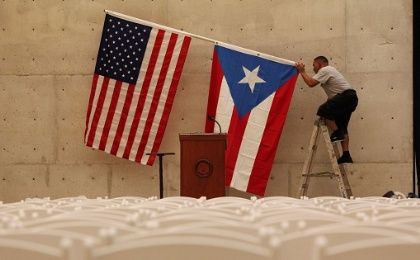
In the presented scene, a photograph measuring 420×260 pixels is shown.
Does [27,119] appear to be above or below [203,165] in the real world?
above

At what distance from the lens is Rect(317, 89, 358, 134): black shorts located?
23.9ft

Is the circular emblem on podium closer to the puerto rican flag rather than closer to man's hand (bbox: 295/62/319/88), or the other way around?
the puerto rican flag

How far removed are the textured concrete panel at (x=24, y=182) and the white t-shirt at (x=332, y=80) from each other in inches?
145

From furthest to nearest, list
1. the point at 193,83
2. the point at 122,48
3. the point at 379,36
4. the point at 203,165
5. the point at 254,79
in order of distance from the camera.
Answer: the point at 193,83 < the point at 379,36 < the point at 122,48 < the point at 254,79 < the point at 203,165

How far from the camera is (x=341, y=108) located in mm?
7285

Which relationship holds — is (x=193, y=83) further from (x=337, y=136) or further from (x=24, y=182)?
(x=24, y=182)

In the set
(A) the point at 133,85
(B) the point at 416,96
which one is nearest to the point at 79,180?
(A) the point at 133,85

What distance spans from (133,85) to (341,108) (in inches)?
99.1

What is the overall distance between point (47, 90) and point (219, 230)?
270 inches

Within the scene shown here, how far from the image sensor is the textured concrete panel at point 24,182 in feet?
26.8

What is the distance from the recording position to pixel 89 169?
321 inches

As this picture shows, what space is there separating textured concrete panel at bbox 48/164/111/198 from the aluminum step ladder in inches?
99.6

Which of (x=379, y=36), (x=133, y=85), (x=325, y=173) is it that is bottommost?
(x=325, y=173)

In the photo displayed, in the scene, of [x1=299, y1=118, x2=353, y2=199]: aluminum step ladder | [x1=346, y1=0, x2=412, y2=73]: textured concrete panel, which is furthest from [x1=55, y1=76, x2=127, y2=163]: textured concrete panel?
[x1=346, y1=0, x2=412, y2=73]: textured concrete panel
